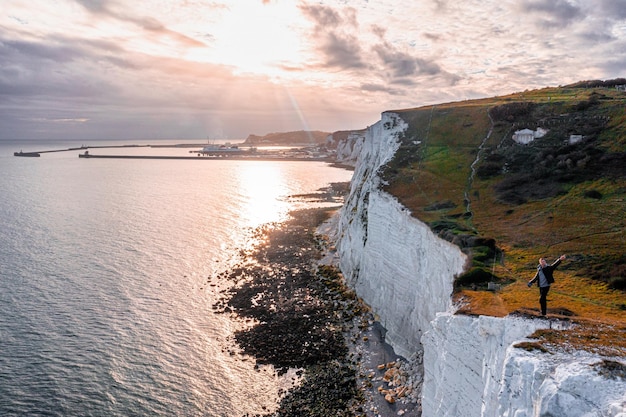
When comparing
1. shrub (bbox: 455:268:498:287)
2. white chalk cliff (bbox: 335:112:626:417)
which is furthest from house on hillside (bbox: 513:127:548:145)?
shrub (bbox: 455:268:498:287)

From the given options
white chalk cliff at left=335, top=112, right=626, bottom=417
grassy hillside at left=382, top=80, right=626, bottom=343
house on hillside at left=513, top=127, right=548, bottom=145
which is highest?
house on hillside at left=513, top=127, right=548, bottom=145

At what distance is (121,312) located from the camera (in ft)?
123

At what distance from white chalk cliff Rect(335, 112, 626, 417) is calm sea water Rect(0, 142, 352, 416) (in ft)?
37.0

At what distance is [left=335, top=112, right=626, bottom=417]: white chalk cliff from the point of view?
11.5 meters

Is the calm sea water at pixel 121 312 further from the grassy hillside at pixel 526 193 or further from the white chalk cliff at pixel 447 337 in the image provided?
the grassy hillside at pixel 526 193

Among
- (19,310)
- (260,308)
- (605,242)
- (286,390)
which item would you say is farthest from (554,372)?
(19,310)

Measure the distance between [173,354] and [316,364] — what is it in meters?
11.4

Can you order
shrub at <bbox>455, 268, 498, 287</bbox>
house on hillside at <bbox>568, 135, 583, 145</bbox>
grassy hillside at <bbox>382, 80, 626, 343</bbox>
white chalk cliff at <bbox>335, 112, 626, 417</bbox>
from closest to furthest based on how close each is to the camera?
white chalk cliff at <bbox>335, 112, 626, 417</bbox> → grassy hillside at <bbox>382, 80, 626, 343</bbox> → shrub at <bbox>455, 268, 498, 287</bbox> → house on hillside at <bbox>568, 135, 583, 145</bbox>

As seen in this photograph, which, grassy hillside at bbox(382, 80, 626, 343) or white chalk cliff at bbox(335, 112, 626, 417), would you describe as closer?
white chalk cliff at bbox(335, 112, 626, 417)

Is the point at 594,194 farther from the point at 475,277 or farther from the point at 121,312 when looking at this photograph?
the point at 121,312

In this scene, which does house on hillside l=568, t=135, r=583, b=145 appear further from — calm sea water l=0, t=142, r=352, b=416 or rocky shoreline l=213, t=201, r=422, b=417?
calm sea water l=0, t=142, r=352, b=416

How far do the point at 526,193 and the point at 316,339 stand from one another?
22701mm

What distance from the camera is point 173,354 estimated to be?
31.4 m

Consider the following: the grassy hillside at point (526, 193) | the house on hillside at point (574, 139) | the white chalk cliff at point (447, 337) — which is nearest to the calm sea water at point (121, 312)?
the white chalk cliff at point (447, 337)
